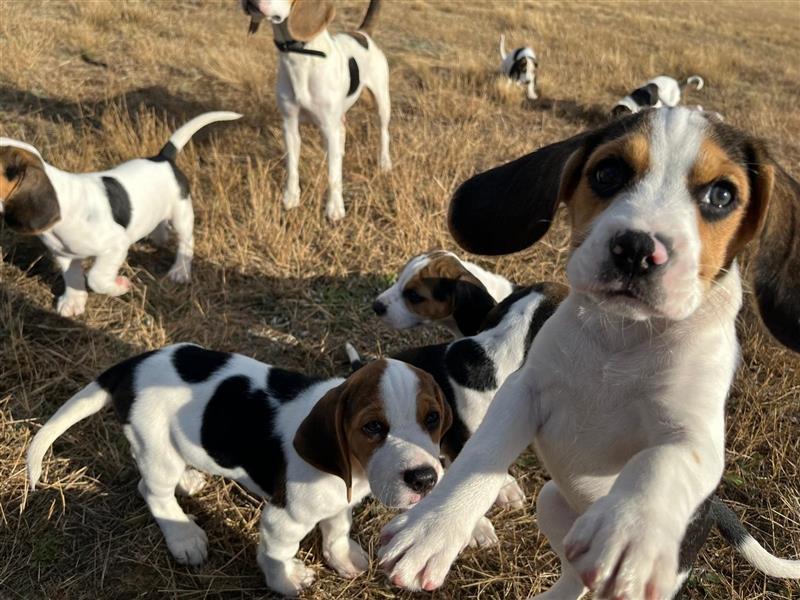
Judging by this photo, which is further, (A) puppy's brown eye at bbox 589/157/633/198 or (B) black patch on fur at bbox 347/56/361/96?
(B) black patch on fur at bbox 347/56/361/96

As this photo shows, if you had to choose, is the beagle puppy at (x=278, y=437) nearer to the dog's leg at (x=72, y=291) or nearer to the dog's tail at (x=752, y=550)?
the dog's tail at (x=752, y=550)

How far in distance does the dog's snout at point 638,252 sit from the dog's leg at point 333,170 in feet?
15.0

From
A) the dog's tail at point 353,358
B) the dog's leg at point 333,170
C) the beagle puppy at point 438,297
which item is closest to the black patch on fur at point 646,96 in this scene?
the dog's leg at point 333,170

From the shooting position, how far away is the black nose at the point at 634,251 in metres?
1.81

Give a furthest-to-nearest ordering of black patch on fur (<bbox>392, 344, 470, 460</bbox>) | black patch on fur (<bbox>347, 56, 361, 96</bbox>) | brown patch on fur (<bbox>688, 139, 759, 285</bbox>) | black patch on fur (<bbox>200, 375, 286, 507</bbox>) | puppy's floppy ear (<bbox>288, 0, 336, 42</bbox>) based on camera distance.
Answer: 1. black patch on fur (<bbox>347, 56, 361, 96</bbox>)
2. puppy's floppy ear (<bbox>288, 0, 336, 42</bbox>)
3. black patch on fur (<bbox>392, 344, 470, 460</bbox>)
4. black patch on fur (<bbox>200, 375, 286, 507</bbox>)
5. brown patch on fur (<bbox>688, 139, 759, 285</bbox>)

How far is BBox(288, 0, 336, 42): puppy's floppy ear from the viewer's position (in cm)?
592

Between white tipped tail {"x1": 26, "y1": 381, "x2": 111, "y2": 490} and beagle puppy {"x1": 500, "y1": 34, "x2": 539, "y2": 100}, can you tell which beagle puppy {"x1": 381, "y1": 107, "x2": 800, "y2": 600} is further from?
beagle puppy {"x1": 500, "y1": 34, "x2": 539, "y2": 100}

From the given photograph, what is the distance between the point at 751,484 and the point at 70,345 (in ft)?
14.1

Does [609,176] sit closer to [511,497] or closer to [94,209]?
[511,497]

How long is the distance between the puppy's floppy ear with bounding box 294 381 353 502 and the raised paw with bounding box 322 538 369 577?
1.80 ft

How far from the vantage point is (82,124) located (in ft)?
23.3

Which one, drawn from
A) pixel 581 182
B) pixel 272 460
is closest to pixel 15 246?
pixel 272 460

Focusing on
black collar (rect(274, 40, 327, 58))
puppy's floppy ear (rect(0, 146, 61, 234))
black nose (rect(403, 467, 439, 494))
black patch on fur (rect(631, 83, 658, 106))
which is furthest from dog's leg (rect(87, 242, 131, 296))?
black patch on fur (rect(631, 83, 658, 106))

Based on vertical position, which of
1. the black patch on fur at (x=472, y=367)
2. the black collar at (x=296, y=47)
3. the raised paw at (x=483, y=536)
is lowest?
the raised paw at (x=483, y=536)
